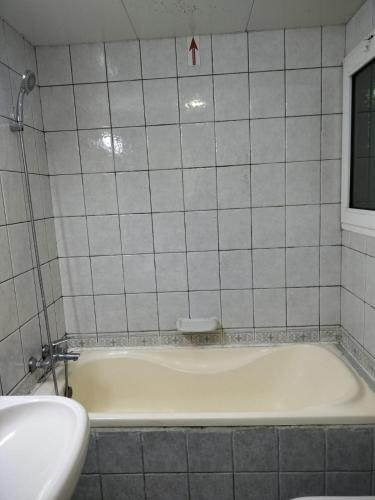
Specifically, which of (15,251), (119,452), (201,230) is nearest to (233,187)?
(201,230)

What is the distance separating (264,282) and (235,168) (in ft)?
2.27

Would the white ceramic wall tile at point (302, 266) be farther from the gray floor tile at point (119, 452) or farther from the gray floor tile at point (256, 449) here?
the gray floor tile at point (119, 452)

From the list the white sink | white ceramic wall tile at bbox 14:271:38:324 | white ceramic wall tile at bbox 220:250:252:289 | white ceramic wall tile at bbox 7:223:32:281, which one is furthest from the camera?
white ceramic wall tile at bbox 220:250:252:289

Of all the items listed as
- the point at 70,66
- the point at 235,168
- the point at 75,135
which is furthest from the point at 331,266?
the point at 70,66

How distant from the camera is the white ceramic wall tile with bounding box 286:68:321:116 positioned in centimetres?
180

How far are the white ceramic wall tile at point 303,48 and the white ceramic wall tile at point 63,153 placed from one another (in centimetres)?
127

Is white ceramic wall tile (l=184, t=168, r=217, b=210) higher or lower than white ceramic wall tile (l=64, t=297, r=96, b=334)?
higher

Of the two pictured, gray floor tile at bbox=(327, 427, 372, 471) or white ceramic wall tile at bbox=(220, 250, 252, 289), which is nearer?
gray floor tile at bbox=(327, 427, 372, 471)

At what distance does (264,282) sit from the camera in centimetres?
198

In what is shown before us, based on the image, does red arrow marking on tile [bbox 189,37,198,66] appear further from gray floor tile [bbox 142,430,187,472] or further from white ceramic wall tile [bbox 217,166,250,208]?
gray floor tile [bbox 142,430,187,472]

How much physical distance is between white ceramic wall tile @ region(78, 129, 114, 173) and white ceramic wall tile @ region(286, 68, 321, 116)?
3.37 feet

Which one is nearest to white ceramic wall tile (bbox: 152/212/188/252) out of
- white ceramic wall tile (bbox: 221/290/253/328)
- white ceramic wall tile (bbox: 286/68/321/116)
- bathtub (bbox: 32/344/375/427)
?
white ceramic wall tile (bbox: 221/290/253/328)

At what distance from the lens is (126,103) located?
1867 mm

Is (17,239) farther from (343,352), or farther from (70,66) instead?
(343,352)
